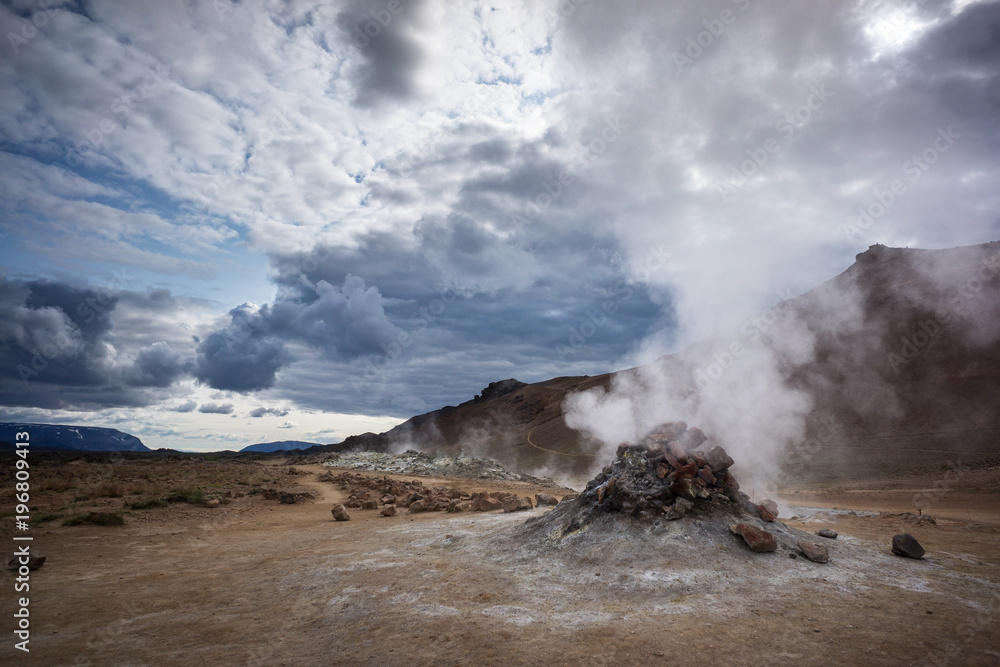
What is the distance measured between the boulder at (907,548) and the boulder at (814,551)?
1509mm

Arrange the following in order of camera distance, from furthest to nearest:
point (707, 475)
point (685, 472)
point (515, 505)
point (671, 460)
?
point (515, 505)
point (671, 460)
point (707, 475)
point (685, 472)

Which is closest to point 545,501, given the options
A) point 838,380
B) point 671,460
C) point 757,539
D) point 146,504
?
point 671,460

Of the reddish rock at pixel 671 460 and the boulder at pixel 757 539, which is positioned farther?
the reddish rock at pixel 671 460

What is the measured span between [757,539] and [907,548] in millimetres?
2846

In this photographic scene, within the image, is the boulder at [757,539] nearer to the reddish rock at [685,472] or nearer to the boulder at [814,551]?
the boulder at [814,551]

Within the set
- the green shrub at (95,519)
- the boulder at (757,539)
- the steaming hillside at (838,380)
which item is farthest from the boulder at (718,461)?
the steaming hillside at (838,380)

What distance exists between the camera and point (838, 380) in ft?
157

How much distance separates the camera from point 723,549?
7383 mm

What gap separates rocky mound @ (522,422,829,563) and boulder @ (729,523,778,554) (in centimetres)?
1

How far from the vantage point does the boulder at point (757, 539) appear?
7.36 meters

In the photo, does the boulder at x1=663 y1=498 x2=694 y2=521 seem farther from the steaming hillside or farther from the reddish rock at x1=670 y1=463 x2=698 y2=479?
the steaming hillside

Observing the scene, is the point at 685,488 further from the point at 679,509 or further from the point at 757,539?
the point at 757,539

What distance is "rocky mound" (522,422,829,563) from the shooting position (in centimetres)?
762

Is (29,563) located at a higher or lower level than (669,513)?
lower
